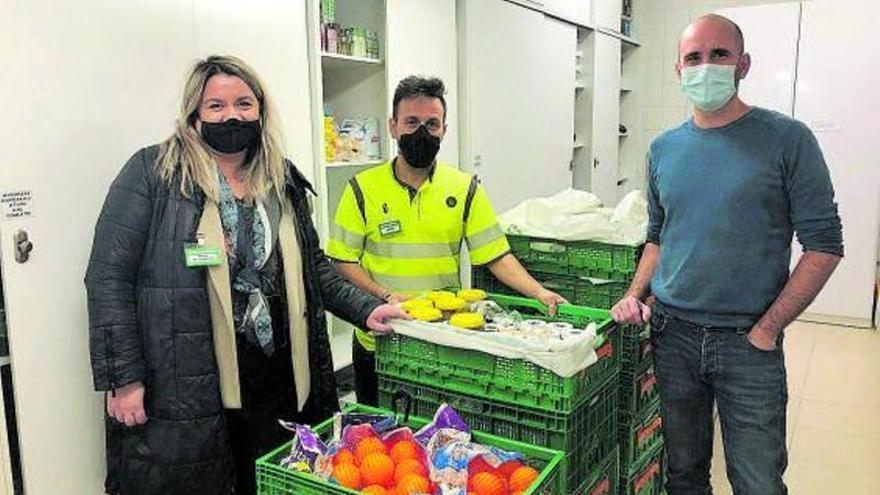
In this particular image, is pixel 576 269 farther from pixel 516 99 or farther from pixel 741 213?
pixel 516 99

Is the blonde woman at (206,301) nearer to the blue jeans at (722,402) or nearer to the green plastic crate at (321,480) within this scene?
the green plastic crate at (321,480)

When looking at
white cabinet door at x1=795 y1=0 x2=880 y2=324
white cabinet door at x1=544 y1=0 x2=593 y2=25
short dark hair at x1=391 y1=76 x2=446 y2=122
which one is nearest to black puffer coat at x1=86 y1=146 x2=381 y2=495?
short dark hair at x1=391 y1=76 x2=446 y2=122

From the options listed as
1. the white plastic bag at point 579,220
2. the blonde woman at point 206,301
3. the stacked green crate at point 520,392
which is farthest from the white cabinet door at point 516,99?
the stacked green crate at point 520,392

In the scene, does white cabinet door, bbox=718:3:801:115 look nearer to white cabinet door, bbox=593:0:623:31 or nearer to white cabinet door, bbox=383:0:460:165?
white cabinet door, bbox=593:0:623:31

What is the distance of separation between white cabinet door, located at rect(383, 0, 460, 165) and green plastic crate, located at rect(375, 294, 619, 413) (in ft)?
5.04

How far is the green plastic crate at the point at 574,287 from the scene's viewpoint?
7.11 feet

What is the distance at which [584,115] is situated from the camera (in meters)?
5.64

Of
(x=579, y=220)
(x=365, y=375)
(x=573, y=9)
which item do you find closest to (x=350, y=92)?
(x=579, y=220)

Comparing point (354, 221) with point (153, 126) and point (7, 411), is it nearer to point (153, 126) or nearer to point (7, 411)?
point (153, 126)

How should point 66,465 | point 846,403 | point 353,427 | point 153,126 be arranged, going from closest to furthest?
point 353,427, point 66,465, point 153,126, point 846,403

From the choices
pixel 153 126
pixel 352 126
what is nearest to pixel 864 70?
pixel 352 126

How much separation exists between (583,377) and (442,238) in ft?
2.42

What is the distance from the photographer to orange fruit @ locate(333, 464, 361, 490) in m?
1.25

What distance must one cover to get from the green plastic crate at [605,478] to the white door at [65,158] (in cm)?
140
